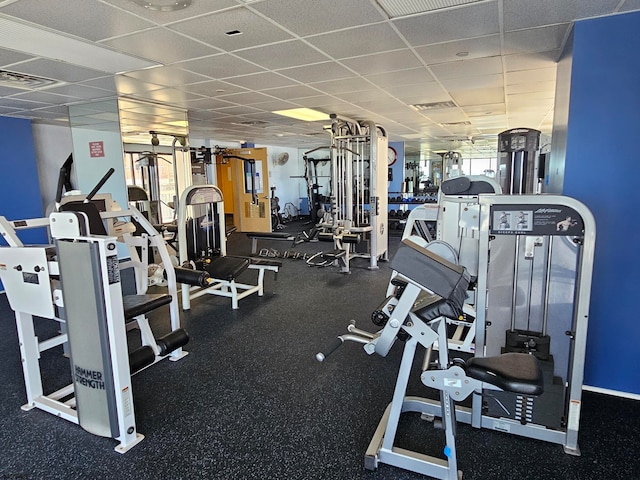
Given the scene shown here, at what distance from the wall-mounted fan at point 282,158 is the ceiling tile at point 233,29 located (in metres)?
8.46

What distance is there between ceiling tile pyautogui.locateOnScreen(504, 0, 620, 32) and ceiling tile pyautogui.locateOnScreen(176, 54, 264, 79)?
1.88 meters

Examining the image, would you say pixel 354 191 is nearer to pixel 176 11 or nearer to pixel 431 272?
pixel 176 11

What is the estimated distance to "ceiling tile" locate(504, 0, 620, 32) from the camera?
204 centimetres

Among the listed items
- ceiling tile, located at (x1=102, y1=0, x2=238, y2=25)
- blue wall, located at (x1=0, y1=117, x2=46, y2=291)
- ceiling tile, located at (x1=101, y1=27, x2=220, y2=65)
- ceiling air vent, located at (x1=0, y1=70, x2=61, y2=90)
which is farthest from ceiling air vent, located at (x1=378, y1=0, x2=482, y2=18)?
blue wall, located at (x1=0, y1=117, x2=46, y2=291)

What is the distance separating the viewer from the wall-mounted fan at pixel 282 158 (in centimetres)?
1110

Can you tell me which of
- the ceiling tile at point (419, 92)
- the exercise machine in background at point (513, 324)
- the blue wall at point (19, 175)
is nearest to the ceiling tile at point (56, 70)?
the blue wall at point (19, 175)

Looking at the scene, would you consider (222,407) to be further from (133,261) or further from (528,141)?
(528,141)

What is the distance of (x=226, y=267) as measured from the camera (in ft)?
13.2

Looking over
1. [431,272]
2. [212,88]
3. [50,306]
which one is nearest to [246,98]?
[212,88]

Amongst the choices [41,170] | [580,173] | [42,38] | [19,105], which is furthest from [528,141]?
[41,170]

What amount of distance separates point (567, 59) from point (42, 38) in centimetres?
334

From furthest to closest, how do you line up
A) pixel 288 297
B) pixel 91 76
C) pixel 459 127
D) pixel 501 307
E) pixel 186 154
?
1. pixel 459 127
2. pixel 186 154
3. pixel 288 297
4. pixel 91 76
5. pixel 501 307

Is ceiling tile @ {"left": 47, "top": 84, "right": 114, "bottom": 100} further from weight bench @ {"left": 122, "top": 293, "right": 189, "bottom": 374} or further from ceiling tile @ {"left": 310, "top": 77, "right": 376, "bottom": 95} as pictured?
weight bench @ {"left": 122, "top": 293, "right": 189, "bottom": 374}

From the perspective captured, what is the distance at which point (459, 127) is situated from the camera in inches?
291
